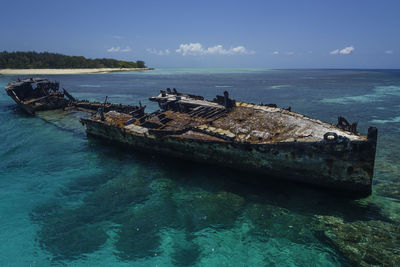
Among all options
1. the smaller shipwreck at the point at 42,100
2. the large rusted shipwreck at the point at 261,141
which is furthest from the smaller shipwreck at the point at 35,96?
the large rusted shipwreck at the point at 261,141

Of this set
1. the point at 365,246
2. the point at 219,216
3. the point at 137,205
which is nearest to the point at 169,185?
the point at 137,205

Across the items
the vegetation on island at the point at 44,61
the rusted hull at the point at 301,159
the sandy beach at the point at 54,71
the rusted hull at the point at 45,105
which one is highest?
the vegetation on island at the point at 44,61

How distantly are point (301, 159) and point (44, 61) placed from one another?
14734 cm

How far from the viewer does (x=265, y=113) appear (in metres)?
15.8

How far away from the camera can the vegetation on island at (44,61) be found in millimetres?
114938

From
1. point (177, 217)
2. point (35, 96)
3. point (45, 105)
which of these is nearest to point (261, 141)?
point (177, 217)

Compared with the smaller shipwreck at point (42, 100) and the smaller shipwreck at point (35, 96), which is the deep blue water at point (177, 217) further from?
the smaller shipwreck at point (35, 96)

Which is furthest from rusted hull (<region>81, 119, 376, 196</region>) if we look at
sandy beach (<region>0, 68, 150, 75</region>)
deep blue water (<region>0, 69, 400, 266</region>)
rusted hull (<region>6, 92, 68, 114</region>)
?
sandy beach (<region>0, 68, 150, 75</region>)

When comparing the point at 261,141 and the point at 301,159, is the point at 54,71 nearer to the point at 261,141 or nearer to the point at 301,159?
the point at 261,141

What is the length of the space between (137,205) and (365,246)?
9357 millimetres

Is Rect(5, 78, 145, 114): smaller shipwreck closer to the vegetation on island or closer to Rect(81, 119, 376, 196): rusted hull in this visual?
Rect(81, 119, 376, 196): rusted hull

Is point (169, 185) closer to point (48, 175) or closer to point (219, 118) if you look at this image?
point (219, 118)

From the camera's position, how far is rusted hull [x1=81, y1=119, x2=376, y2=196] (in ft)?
34.7

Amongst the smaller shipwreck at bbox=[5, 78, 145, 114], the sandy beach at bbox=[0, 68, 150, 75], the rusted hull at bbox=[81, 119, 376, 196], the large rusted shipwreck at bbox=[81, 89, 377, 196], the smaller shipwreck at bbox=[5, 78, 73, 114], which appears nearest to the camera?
the rusted hull at bbox=[81, 119, 376, 196]
